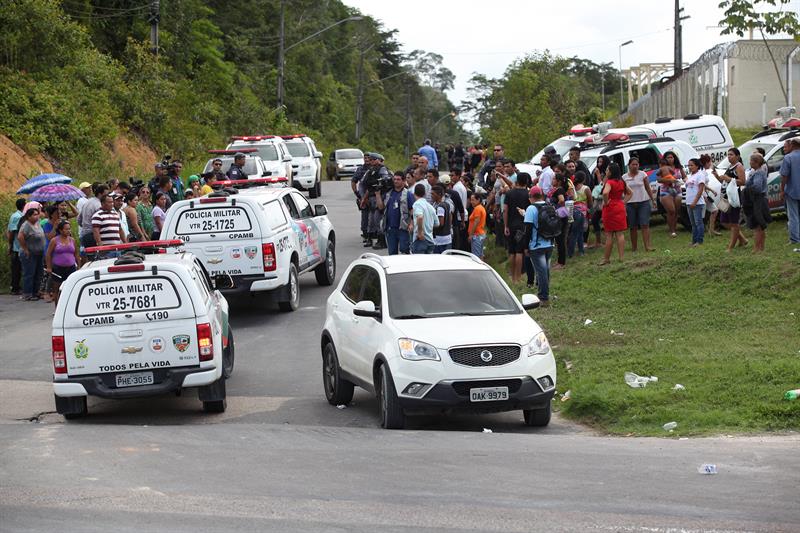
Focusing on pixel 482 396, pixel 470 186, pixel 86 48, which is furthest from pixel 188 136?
pixel 482 396

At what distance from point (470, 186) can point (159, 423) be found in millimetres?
12589

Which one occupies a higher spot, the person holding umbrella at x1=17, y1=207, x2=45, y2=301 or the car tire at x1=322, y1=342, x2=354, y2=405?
the person holding umbrella at x1=17, y1=207, x2=45, y2=301

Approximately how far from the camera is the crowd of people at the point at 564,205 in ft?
63.1

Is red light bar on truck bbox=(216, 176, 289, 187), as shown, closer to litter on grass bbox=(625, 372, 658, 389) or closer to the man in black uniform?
the man in black uniform

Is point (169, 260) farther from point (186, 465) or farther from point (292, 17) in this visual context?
point (292, 17)

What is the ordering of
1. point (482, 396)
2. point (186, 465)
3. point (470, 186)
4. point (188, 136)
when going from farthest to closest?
point (188, 136), point (470, 186), point (482, 396), point (186, 465)

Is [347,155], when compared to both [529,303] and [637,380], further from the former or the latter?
[529,303]

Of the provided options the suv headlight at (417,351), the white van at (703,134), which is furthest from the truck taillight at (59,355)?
the white van at (703,134)

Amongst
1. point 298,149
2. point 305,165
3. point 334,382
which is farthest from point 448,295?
point 298,149

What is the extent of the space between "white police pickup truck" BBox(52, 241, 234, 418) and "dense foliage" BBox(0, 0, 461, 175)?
21.3 metres

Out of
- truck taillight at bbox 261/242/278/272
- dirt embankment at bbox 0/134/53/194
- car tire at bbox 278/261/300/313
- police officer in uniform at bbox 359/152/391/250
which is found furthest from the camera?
dirt embankment at bbox 0/134/53/194

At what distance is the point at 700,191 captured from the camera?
21094mm

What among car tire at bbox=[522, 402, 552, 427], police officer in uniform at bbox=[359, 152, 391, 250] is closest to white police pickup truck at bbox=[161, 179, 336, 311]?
police officer in uniform at bbox=[359, 152, 391, 250]

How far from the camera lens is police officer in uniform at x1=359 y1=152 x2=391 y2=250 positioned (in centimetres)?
2550
